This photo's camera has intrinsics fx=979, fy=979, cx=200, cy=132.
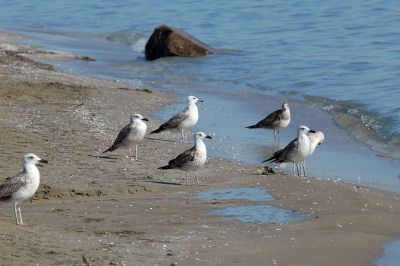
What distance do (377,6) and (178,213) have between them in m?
27.1

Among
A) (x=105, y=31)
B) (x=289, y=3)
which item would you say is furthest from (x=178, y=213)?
(x=289, y=3)

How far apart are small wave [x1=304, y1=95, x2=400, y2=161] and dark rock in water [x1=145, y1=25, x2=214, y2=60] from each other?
6.65m

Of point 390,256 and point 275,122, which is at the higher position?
point 390,256

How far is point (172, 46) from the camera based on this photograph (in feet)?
94.5

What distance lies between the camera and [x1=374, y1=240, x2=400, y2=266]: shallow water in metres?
9.86

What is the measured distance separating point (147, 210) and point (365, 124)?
28.4ft

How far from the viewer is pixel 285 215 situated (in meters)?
11.7

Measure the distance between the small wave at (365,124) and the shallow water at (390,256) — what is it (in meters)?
6.03

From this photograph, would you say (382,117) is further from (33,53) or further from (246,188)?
(33,53)

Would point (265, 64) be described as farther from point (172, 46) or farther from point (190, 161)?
point (190, 161)

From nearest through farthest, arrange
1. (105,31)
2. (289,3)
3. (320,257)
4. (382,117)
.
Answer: (320,257)
(382,117)
(105,31)
(289,3)

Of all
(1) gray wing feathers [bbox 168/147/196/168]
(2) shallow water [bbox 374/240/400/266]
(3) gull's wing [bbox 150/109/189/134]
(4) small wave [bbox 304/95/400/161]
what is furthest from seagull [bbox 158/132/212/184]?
(4) small wave [bbox 304/95/400/161]

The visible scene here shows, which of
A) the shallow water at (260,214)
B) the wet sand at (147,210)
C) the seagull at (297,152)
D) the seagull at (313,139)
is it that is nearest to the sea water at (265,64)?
the seagull at (313,139)

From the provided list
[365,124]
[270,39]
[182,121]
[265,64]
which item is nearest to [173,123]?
[182,121]
